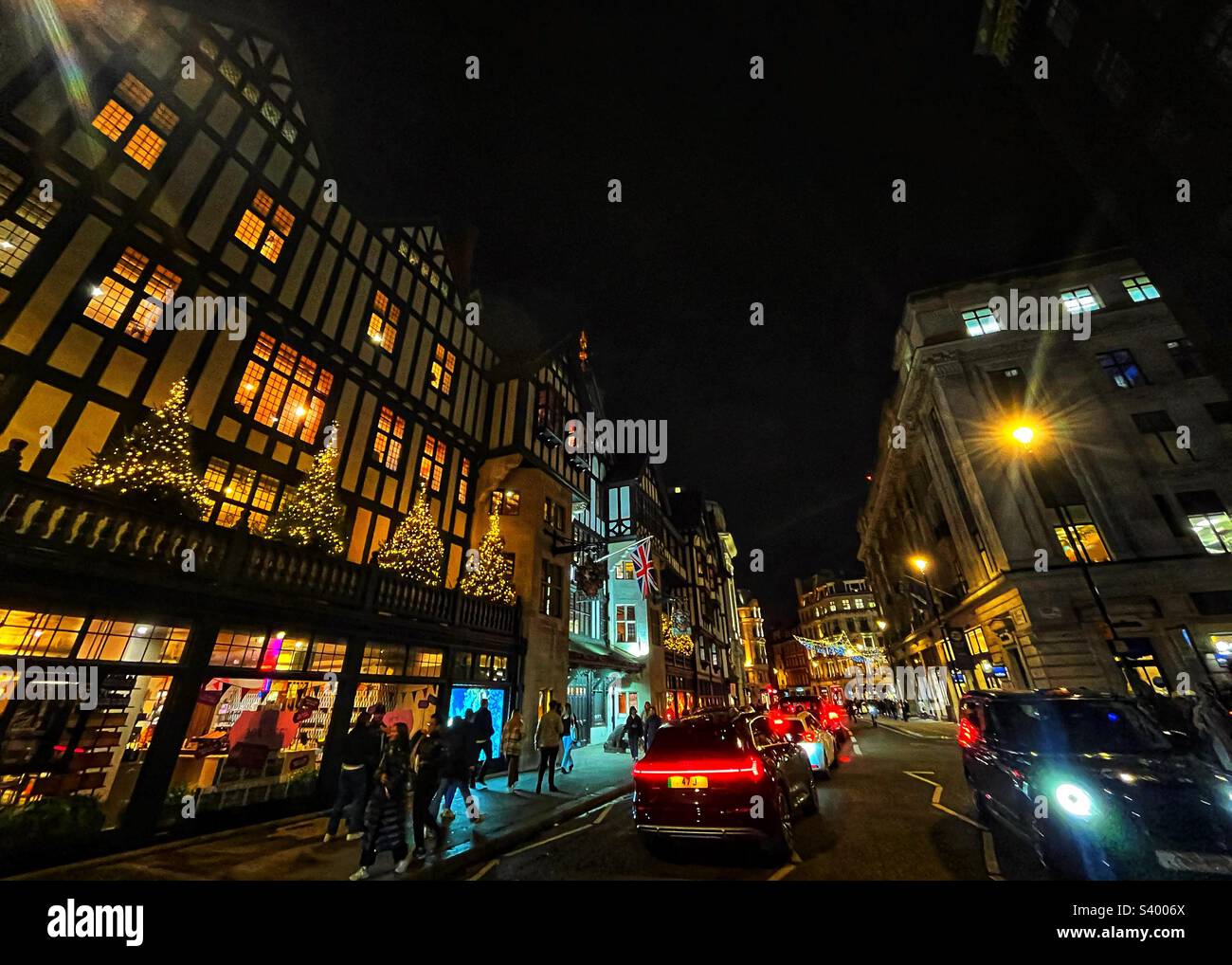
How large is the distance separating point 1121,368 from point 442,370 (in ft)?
121

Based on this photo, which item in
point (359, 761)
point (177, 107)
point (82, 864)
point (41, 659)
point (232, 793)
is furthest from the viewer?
point (177, 107)

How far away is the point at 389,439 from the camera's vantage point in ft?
51.9

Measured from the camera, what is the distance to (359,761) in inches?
299

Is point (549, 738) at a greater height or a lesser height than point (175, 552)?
lesser

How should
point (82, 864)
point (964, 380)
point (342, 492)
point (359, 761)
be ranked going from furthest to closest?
point (964, 380) < point (342, 492) < point (359, 761) < point (82, 864)

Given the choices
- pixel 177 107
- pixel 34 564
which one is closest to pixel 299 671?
pixel 34 564

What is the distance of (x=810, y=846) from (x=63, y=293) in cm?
1752

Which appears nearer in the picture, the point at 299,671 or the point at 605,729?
the point at 299,671

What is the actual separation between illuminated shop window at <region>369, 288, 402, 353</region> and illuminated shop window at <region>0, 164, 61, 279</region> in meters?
7.31

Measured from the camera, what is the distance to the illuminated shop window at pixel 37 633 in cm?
691

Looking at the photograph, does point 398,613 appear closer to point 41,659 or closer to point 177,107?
point 41,659

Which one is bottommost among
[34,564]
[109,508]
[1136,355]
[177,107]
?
[34,564]

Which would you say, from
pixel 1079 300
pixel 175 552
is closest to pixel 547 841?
pixel 175 552
